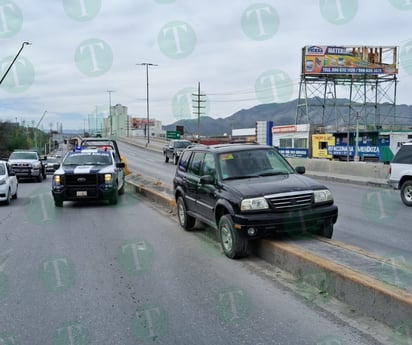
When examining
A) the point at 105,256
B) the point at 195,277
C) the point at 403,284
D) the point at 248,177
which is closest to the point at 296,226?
the point at 248,177

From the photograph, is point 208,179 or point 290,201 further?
point 208,179

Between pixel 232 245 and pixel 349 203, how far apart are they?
812 centimetres

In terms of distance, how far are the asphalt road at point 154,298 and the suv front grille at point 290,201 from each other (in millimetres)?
915

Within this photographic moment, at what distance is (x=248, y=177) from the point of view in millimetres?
7891

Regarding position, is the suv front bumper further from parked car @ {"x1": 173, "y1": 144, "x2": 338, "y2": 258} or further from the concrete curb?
the concrete curb

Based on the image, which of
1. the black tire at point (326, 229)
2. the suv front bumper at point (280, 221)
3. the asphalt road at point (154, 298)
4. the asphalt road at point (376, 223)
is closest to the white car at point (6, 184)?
the asphalt road at point (154, 298)

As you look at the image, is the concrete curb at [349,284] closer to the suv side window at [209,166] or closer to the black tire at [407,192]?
the suv side window at [209,166]

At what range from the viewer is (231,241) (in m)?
7.20

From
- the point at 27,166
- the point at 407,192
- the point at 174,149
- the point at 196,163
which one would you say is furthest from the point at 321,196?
the point at 174,149

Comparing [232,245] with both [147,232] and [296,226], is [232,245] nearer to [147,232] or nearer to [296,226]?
[296,226]

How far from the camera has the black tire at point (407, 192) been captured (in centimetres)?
1349

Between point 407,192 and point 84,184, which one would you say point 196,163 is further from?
point 407,192

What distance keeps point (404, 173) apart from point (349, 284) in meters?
9.69

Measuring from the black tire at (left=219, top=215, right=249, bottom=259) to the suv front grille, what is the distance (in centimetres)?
71
